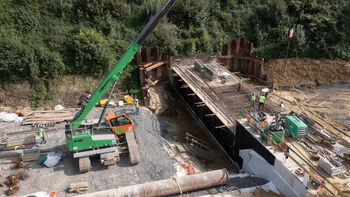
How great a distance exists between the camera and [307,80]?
2712 cm

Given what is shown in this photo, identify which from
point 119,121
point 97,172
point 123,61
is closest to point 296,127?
point 123,61

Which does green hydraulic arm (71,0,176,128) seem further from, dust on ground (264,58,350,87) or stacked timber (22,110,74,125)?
dust on ground (264,58,350,87)

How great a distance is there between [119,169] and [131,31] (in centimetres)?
1723

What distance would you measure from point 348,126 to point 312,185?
11.2 metres

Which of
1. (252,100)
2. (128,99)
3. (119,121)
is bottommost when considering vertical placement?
(128,99)

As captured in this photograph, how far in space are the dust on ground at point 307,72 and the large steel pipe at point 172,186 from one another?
16817mm

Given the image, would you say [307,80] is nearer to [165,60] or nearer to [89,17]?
[165,60]

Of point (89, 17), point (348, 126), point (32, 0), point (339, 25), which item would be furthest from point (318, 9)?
point (32, 0)

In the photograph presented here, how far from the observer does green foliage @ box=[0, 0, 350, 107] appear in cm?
2288

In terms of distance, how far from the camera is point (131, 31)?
1095 inches

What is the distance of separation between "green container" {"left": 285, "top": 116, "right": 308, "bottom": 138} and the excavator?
909 centimetres

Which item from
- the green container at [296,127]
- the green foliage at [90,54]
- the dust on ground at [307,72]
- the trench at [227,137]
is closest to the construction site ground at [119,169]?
the trench at [227,137]

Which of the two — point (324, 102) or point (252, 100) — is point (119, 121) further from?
point (324, 102)

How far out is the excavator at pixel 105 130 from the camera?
45.8 feet
